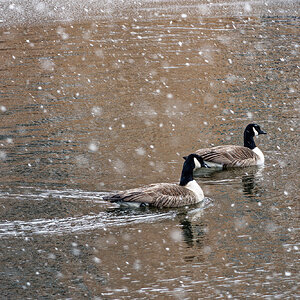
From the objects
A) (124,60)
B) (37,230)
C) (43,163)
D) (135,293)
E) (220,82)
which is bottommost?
(135,293)

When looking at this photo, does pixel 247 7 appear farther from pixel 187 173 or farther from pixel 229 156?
pixel 187 173

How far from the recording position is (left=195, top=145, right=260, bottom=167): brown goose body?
565 inches

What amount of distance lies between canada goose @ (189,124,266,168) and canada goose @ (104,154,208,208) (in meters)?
1.90

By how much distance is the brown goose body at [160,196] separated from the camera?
11.6 metres

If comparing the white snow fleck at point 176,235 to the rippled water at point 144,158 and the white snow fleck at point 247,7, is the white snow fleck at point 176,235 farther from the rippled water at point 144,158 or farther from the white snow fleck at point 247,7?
the white snow fleck at point 247,7

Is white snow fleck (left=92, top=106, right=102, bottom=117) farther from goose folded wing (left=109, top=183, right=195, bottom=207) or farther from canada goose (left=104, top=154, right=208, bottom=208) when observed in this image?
goose folded wing (left=109, top=183, right=195, bottom=207)

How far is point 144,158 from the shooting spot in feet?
48.3

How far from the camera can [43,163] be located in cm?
1435

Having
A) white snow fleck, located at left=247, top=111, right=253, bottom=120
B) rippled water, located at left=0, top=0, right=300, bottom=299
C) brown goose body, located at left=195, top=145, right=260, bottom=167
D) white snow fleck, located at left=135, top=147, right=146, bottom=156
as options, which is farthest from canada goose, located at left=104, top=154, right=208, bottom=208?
white snow fleck, located at left=247, top=111, right=253, bottom=120

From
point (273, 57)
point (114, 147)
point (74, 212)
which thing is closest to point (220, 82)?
point (273, 57)

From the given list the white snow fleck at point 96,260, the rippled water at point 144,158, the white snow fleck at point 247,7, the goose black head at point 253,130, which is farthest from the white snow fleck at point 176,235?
the white snow fleck at point 247,7

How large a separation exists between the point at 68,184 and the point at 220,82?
10.8 metres

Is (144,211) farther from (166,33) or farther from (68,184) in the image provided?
(166,33)

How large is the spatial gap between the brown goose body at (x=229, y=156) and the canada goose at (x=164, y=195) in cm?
189
